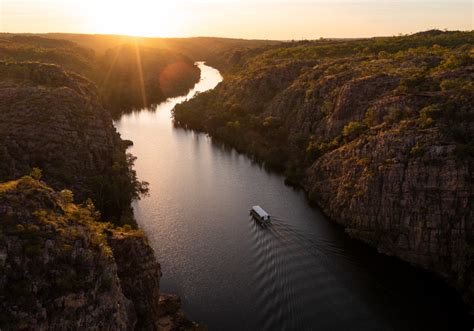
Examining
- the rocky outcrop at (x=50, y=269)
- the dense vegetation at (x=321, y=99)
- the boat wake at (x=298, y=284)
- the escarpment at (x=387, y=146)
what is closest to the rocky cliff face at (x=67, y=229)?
the rocky outcrop at (x=50, y=269)

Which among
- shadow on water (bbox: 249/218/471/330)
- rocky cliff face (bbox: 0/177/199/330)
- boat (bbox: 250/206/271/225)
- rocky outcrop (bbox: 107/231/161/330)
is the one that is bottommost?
shadow on water (bbox: 249/218/471/330)

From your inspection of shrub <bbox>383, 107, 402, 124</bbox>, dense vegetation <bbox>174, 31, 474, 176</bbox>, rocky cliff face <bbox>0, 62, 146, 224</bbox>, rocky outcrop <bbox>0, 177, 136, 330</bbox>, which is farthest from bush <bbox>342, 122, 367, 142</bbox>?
rocky outcrop <bbox>0, 177, 136, 330</bbox>

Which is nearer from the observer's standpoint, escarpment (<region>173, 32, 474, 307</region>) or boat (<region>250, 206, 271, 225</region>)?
escarpment (<region>173, 32, 474, 307</region>)

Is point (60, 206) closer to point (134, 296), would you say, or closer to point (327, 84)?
point (134, 296)

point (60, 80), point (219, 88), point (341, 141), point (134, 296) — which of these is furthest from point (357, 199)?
point (219, 88)

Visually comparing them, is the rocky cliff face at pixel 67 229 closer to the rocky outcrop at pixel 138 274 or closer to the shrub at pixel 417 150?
the rocky outcrop at pixel 138 274

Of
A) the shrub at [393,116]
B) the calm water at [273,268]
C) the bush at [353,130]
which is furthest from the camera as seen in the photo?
the bush at [353,130]

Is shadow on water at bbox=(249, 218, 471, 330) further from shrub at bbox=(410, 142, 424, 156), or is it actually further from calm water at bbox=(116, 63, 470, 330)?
shrub at bbox=(410, 142, 424, 156)
